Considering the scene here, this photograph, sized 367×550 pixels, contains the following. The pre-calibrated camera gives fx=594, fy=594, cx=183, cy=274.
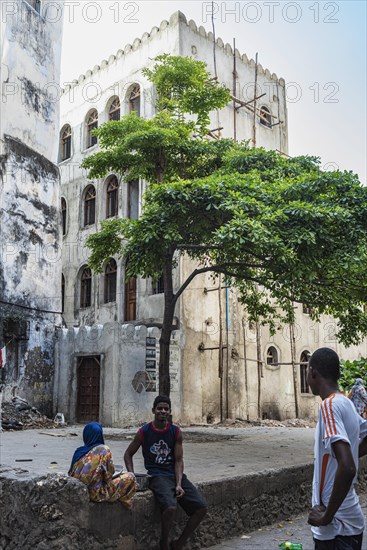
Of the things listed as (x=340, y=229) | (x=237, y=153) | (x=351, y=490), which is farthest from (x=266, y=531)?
(x=237, y=153)

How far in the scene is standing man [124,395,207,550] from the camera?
196 inches

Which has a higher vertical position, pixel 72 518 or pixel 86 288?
pixel 86 288

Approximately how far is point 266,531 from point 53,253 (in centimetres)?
1431

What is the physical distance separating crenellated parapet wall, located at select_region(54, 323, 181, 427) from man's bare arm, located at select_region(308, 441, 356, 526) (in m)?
14.4

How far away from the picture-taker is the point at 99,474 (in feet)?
15.2

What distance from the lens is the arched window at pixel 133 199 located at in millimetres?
21469

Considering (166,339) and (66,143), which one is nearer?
(166,339)

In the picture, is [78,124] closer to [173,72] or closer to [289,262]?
[173,72]

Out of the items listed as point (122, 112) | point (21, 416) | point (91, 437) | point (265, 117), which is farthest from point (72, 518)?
point (265, 117)

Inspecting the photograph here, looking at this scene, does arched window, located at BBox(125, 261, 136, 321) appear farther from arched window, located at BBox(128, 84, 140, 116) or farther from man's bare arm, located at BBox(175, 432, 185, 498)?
man's bare arm, located at BBox(175, 432, 185, 498)

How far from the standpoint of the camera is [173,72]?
1401cm

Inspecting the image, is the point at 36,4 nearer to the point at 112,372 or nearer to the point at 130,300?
the point at 130,300

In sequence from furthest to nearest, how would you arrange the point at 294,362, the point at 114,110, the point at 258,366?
the point at 114,110 < the point at 294,362 < the point at 258,366

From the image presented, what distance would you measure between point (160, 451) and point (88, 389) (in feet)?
43.5
